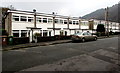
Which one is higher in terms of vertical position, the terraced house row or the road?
the terraced house row

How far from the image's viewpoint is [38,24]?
76.4 ft

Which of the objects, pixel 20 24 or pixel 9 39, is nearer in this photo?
pixel 9 39

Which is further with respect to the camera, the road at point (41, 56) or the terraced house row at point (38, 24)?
the terraced house row at point (38, 24)

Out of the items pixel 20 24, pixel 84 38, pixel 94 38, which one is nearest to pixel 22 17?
pixel 20 24

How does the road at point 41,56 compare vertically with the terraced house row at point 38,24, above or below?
below

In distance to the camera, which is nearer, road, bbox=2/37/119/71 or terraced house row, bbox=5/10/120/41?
road, bbox=2/37/119/71

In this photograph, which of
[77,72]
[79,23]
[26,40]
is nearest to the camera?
[77,72]

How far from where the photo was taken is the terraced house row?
65.2 ft

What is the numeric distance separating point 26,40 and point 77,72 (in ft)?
40.0

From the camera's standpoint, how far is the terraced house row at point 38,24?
19.9 metres

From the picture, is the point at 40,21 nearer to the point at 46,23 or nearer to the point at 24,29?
the point at 46,23

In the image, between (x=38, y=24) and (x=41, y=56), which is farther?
(x=38, y=24)

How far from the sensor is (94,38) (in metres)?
18.5

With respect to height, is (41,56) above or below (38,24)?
below
